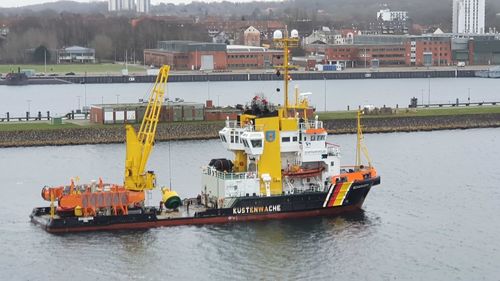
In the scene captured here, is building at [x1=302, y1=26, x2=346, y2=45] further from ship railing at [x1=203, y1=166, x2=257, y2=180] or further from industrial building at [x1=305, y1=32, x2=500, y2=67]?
ship railing at [x1=203, y1=166, x2=257, y2=180]

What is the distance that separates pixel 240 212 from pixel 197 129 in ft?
68.7

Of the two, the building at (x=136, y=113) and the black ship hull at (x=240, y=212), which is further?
the building at (x=136, y=113)

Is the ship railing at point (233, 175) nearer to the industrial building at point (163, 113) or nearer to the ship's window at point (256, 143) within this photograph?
the ship's window at point (256, 143)

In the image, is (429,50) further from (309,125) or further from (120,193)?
(120,193)

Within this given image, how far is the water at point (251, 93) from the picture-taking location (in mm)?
76125

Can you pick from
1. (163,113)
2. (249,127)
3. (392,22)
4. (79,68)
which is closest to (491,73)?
(79,68)

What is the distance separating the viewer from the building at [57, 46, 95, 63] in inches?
4879

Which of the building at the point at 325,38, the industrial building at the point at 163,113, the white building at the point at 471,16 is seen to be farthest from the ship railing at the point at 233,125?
the white building at the point at 471,16

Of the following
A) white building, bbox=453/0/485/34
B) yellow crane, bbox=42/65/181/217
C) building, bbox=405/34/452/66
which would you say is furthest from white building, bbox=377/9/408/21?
yellow crane, bbox=42/65/181/217

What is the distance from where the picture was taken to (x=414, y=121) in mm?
58250

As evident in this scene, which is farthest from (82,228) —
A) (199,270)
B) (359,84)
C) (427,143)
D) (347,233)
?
(359,84)

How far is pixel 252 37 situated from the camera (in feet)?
469

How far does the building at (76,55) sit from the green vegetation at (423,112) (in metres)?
65.8

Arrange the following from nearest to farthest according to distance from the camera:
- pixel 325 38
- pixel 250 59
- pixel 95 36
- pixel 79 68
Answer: pixel 79 68, pixel 250 59, pixel 95 36, pixel 325 38
